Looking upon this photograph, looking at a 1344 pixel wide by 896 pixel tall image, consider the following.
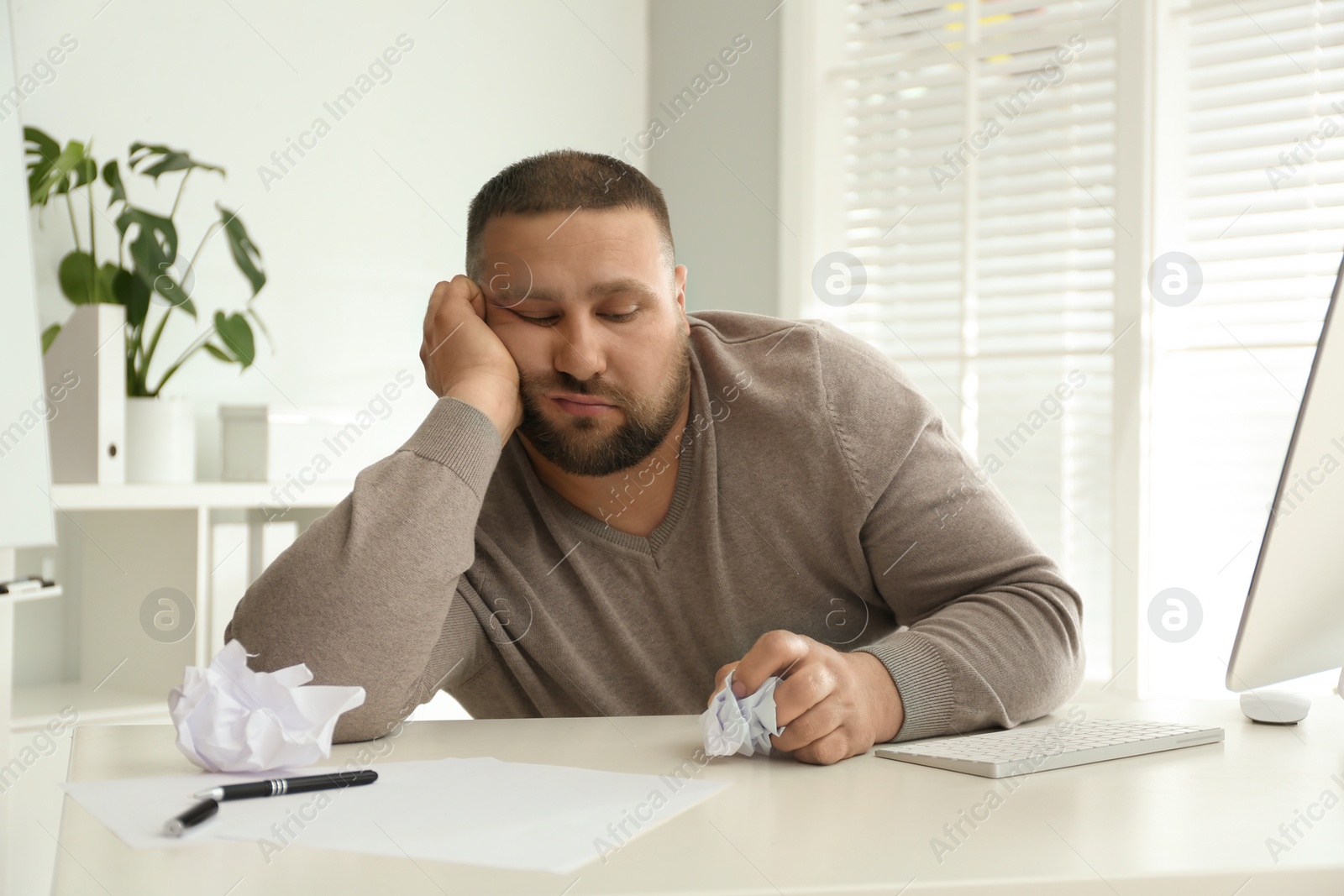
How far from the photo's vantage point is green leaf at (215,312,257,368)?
7.20 feet

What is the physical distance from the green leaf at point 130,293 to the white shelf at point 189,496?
330mm

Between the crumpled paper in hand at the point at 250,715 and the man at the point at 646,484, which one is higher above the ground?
the man at the point at 646,484

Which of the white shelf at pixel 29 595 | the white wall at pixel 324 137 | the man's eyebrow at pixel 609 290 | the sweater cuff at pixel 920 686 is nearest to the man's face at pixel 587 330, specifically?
the man's eyebrow at pixel 609 290

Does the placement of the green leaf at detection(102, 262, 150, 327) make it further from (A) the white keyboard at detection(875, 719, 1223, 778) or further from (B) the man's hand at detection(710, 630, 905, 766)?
(A) the white keyboard at detection(875, 719, 1223, 778)

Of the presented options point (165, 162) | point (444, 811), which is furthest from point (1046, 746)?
point (165, 162)

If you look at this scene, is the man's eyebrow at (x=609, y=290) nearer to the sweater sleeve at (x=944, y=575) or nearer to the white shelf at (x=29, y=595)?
the sweater sleeve at (x=944, y=575)

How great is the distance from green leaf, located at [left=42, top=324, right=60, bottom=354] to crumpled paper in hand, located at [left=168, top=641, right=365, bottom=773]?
1436 mm

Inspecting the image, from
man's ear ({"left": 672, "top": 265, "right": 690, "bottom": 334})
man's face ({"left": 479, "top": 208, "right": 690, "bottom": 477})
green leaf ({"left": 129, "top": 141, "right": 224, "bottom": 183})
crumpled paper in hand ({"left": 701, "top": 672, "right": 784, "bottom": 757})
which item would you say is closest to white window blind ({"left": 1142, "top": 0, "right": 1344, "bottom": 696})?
man's ear ({"left": 672, "top": 265, "right": 690, "bottom": 334})

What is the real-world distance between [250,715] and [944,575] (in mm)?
684

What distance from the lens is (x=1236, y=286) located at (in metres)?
2.50

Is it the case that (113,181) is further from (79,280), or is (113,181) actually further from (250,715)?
(250,715)

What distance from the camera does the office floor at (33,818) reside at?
178 cm

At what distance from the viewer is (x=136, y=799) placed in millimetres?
749

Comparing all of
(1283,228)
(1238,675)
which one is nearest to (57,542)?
(1238,675)
